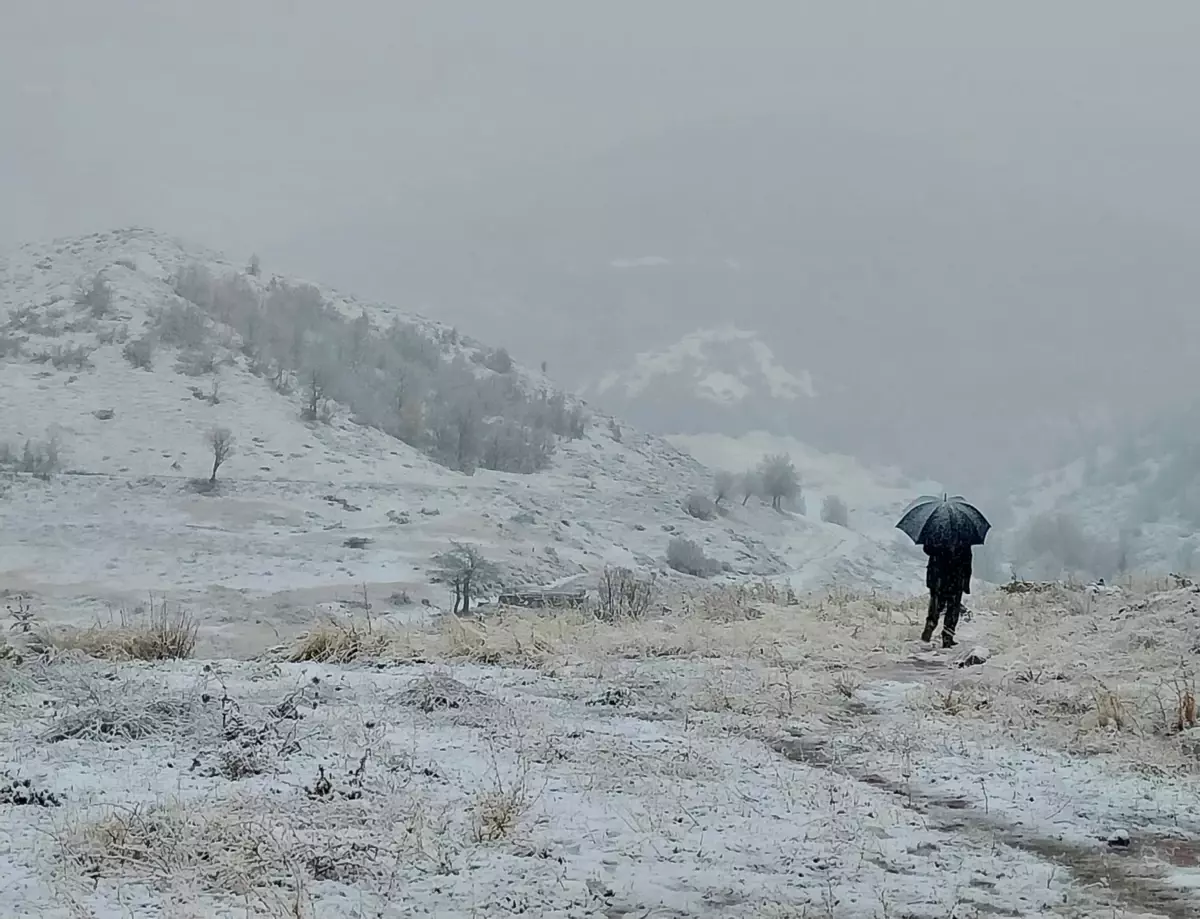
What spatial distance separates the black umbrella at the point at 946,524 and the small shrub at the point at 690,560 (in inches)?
1374

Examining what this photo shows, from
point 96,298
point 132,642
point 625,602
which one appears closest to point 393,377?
point 96,298

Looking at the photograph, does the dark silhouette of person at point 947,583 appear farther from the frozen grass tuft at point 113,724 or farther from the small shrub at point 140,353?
the small shrub at point 140,353

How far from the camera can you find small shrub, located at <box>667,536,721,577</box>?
46688mm

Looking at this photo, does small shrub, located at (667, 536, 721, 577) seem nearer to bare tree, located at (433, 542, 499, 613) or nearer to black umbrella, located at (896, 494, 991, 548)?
bare tree, located at (433, 542, 499, 613)

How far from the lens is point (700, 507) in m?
56.7

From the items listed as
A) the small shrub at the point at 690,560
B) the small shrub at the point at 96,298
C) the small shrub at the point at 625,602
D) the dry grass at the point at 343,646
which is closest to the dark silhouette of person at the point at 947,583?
the small shrub at the point at 625,602

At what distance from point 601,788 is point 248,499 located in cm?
4073

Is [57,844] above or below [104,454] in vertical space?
below

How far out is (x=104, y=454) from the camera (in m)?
44.1

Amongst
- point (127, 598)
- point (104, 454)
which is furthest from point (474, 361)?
point (127, 598)

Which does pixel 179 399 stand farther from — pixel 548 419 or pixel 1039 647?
pixel 1039 647

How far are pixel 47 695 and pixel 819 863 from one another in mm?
5449

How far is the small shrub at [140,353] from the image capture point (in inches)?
2156

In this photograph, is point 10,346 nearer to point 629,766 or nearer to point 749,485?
point 749,485
